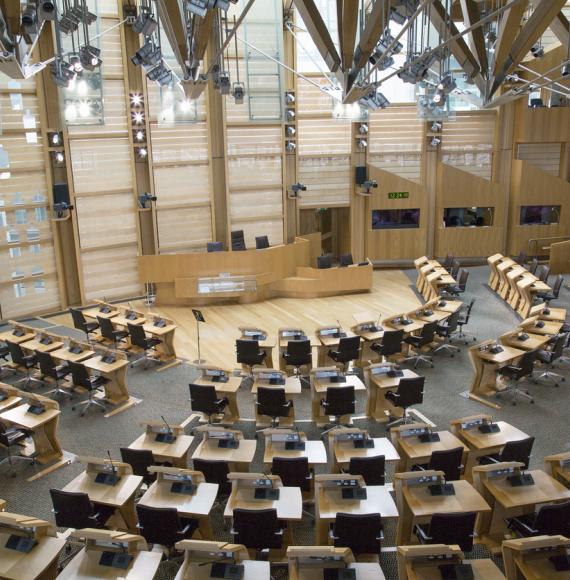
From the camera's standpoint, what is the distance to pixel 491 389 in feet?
34.7

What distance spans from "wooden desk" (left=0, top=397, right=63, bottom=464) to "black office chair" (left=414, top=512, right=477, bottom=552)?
530 cm

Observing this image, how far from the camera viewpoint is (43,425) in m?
8.65

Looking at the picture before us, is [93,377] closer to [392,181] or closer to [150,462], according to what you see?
[150,462]

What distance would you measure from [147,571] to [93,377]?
5.85 metres

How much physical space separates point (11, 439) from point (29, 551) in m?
3.24

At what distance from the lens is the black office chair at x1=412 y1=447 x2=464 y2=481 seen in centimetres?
703

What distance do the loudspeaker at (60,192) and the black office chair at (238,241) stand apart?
454 centimetres

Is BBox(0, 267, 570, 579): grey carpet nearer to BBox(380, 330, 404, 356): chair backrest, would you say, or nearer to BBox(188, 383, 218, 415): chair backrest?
BBox(188, 383, 218, 415): chair backrest

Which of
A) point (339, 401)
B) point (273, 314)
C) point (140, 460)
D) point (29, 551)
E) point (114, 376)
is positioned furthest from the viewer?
point (273, 314)

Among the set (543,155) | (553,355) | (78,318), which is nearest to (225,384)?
(78,318)

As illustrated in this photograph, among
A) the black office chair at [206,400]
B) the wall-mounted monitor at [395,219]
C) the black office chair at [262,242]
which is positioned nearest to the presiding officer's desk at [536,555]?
the black office chair at [206,400]

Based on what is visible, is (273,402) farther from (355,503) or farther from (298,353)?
(355,503)

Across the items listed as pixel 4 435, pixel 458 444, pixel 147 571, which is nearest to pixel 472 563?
pixel 458 444

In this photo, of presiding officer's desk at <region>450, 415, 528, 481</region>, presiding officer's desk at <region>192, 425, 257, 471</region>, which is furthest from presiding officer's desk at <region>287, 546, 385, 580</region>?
presiding officer's desk at <region>450, 415, 528, 481</region>
